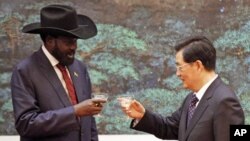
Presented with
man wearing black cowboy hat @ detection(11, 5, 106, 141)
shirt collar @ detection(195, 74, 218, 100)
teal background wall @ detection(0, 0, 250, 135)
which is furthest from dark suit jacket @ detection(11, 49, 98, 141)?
teal background wall @ detection(0, 0, 250, 135)

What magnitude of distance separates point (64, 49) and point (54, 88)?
0.24m

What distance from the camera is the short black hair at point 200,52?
2754 mm

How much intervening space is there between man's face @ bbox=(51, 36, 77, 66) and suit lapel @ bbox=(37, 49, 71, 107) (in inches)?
2.8

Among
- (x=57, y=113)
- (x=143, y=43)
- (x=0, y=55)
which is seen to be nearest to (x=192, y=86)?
(x=57, y=113)

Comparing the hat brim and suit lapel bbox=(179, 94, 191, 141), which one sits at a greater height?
the hat brim

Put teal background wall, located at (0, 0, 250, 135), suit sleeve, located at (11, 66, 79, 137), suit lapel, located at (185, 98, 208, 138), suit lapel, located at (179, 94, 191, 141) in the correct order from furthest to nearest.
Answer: teal background wall, located at (0, 0, 250, 135)
suit sleeve, located at (11, 66, 79, 137)
suit lapel, located at (179, 94, 191, 141)
suit lapel, located at (185, 98, 208, 138)

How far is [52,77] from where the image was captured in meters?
3.15

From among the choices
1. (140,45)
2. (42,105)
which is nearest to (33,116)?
(42,105)

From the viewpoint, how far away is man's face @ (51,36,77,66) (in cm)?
313

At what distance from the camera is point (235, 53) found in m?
4.42

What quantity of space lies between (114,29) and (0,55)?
38.4 inches

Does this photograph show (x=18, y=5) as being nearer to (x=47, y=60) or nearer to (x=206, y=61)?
(x=47, y=60)

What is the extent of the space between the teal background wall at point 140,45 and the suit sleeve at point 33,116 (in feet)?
4.49

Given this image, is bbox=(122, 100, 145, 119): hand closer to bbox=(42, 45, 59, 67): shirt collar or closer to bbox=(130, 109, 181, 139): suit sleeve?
bbox=(130, 109, 181, 139): suit sleeve
